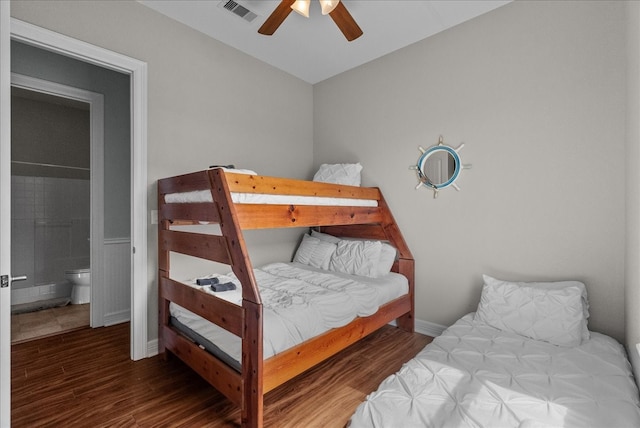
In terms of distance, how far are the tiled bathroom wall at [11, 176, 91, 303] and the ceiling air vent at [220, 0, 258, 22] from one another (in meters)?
3.42

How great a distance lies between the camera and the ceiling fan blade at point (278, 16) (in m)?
1.87

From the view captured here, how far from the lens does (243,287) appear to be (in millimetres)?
1561

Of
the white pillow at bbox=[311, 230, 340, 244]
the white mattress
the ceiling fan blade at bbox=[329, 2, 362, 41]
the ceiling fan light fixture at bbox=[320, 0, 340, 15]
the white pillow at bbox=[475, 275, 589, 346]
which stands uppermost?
the ceiling fan blade at bbox=[329, 2, 362, 41]

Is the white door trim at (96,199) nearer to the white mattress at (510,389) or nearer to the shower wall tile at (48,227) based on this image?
the shower wall tile at (48,227)

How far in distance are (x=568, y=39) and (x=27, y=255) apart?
5888 mm

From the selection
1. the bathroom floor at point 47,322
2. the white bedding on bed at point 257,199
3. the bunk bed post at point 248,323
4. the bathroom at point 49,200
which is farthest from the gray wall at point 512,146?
the bathroom at point 49,200

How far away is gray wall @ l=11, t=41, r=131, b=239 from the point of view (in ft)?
9.48

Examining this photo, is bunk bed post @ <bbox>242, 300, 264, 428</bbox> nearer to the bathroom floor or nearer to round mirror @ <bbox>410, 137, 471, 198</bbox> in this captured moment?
round mirror @ <bbox>410, 137, 471, 198</bbox>

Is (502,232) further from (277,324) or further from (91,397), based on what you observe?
(91,397)

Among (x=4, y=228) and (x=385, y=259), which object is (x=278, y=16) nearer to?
(x=4, y=228)

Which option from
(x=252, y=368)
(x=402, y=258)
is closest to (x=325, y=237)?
(x=402, y=258)

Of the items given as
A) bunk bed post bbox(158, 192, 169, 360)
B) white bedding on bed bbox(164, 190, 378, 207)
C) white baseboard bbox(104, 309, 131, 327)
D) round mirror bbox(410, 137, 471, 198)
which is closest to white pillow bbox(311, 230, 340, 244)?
white bedding on bed bbox(164, 190, 378, 207)

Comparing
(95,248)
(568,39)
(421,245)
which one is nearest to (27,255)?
(95,248)

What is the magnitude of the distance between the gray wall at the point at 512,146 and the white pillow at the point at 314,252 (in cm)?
78
